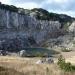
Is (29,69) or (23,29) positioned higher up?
(29,69)

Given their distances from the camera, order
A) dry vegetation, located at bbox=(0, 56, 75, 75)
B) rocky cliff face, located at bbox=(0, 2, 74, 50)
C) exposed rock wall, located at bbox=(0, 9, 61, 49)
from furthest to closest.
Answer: exposed rock wall, located at bbox=(0, 9, 61, 49) → rocky cliff face, located at bbox=(0, 2, 74, 50) → dry vegetation, located at bbox=(0, 56, 75, 75)

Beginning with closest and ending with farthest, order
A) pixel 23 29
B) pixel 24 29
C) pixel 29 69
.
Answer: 1. pixel 29 69
2. pixel 23 29
3. pixel 24 29

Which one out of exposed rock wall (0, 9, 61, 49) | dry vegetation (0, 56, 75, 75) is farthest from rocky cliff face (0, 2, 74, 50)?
dry vegetation (0, 56, 75, 75)

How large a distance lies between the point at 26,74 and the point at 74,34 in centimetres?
11609

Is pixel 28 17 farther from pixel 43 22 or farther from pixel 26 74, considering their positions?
pixel 26 74

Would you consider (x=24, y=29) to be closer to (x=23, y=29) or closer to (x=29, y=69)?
(x=23, y=29)

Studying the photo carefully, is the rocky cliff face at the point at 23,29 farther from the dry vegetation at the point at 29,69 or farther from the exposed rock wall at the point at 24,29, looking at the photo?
the dry vegetation at the point at 29,69

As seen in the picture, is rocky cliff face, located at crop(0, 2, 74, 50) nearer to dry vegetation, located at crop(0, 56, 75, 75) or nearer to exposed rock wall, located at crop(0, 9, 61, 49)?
exposed rock wall, located at crop(0, 9, 61, 49)

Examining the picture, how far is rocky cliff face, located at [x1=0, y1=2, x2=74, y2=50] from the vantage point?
112m

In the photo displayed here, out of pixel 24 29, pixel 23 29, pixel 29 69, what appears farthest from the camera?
pixel 24 29

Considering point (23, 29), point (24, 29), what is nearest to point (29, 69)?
point (23, 29)

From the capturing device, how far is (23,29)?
130500mm

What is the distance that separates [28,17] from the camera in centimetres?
13850

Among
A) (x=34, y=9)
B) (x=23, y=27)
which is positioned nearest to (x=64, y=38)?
(x=23, y=27)
